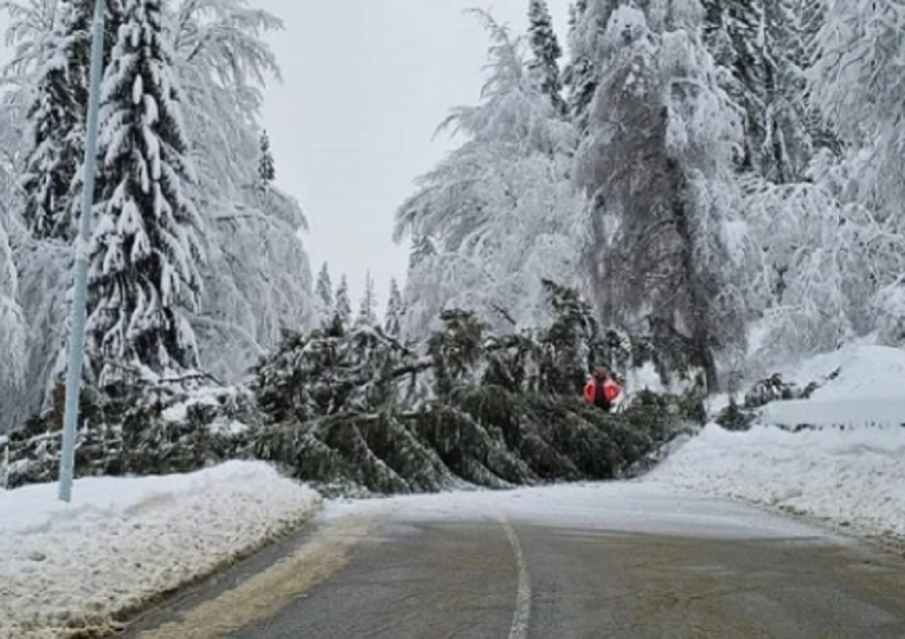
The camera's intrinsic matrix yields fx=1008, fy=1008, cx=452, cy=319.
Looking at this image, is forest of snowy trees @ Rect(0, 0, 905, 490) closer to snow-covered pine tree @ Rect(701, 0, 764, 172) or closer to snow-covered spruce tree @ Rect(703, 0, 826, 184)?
snow-covered pine tree @ Rect(701, 0, 764, 172)

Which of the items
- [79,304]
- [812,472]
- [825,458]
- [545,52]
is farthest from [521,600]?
[545,52]

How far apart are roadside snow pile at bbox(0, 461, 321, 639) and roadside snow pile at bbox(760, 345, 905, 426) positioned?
7.08 metres

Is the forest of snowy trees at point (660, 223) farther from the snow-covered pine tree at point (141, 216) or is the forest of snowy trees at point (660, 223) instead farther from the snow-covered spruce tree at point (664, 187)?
the snow-covered pine tree at point (141, 216)

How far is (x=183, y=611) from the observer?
590cm

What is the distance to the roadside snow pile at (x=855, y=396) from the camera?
486 inches

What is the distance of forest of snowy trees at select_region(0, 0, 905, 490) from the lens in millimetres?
14516

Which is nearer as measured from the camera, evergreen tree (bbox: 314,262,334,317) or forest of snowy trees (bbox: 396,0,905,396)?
forest of snowy trees (bbox: 396,0,905,396)

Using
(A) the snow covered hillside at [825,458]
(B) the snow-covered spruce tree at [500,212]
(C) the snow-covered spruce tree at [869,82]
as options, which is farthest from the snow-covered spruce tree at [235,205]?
(C) the snow-covered spruce tree at [869,82]

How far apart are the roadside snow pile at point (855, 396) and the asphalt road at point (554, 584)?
2.69 m

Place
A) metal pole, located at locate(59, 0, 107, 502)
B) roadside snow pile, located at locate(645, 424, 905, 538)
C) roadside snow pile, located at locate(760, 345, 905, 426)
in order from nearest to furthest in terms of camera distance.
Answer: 1. metal pole, located at locate(59, 0, 107, 502)
2. roadside snow pile, located at locate(645, 424, 905, 538)
3. roadside snow pile, located at locate(760, 345, 905, 426)

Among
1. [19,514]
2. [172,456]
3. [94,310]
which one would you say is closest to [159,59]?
[94,310]

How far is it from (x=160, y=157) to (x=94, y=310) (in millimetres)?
3117

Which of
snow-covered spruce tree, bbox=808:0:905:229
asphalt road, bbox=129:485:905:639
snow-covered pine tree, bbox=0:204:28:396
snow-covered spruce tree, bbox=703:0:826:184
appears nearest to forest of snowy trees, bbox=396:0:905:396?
snow-covered spruce tree, bbox=808:0:905:229

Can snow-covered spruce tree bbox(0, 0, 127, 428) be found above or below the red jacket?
above
